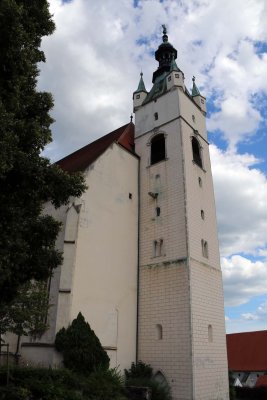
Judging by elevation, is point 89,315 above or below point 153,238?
below

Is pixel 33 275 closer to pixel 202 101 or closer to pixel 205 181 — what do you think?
pixel 205 181

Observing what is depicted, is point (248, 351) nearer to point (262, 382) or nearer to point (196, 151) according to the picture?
point (262, 382)

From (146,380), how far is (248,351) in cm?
2556

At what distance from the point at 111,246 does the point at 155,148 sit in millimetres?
7642

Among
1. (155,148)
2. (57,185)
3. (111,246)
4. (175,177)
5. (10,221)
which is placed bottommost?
(10,221)

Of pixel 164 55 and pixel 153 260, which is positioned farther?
pixel 164 55

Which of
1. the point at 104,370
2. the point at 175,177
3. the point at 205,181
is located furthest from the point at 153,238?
the point at 104,370

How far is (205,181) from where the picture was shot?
23109mm

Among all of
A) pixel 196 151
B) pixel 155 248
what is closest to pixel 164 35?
pixel 196 151

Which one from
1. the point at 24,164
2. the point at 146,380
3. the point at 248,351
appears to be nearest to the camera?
the point at 24,164

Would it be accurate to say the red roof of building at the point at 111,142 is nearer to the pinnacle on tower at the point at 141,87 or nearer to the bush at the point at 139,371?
the pinnacle on tower at the point at 141,87

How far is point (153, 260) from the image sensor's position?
2030 cm

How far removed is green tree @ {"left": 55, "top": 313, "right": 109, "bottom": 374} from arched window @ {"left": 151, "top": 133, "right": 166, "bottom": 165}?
11.3 meters

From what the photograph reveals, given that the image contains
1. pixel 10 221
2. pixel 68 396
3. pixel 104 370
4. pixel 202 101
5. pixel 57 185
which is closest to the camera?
pixel 10 221
